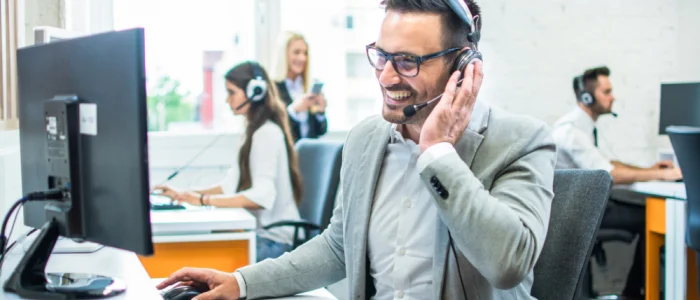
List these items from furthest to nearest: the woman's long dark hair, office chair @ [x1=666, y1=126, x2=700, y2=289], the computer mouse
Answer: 1. the woman's long dark hair
2. office chair @ [x1=666, y1=126, x2=700, y2=289]
3. the computer mouse

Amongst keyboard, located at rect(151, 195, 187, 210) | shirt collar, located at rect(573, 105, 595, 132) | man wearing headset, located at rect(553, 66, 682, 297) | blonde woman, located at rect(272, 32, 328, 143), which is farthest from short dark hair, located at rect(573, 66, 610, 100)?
keyboard, located at rect(151, 195, 187, 210)

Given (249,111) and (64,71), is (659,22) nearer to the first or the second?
(249,111)

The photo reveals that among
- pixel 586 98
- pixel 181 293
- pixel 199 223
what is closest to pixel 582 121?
pixel 586 98

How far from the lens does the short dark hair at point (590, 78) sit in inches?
176

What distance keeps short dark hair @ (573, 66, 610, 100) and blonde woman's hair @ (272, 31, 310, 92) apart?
5.28 feet

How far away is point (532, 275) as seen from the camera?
1396 millimetres

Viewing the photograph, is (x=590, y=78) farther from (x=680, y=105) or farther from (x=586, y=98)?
(x=680, y=105)

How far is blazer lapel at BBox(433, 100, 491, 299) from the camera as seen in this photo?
1.31 meters

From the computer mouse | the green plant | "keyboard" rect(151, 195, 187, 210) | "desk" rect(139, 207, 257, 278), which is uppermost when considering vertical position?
the green plant

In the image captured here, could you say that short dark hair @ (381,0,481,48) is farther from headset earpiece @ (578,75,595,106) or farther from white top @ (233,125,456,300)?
headset earpiece @ (578,75,595,106)

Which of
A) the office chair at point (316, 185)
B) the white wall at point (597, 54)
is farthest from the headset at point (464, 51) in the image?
the white wall at point (597, 54)

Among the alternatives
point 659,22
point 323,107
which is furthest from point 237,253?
point 659,22

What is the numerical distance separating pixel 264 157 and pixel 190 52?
1455 millimetres

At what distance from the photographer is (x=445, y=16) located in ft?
4.43
